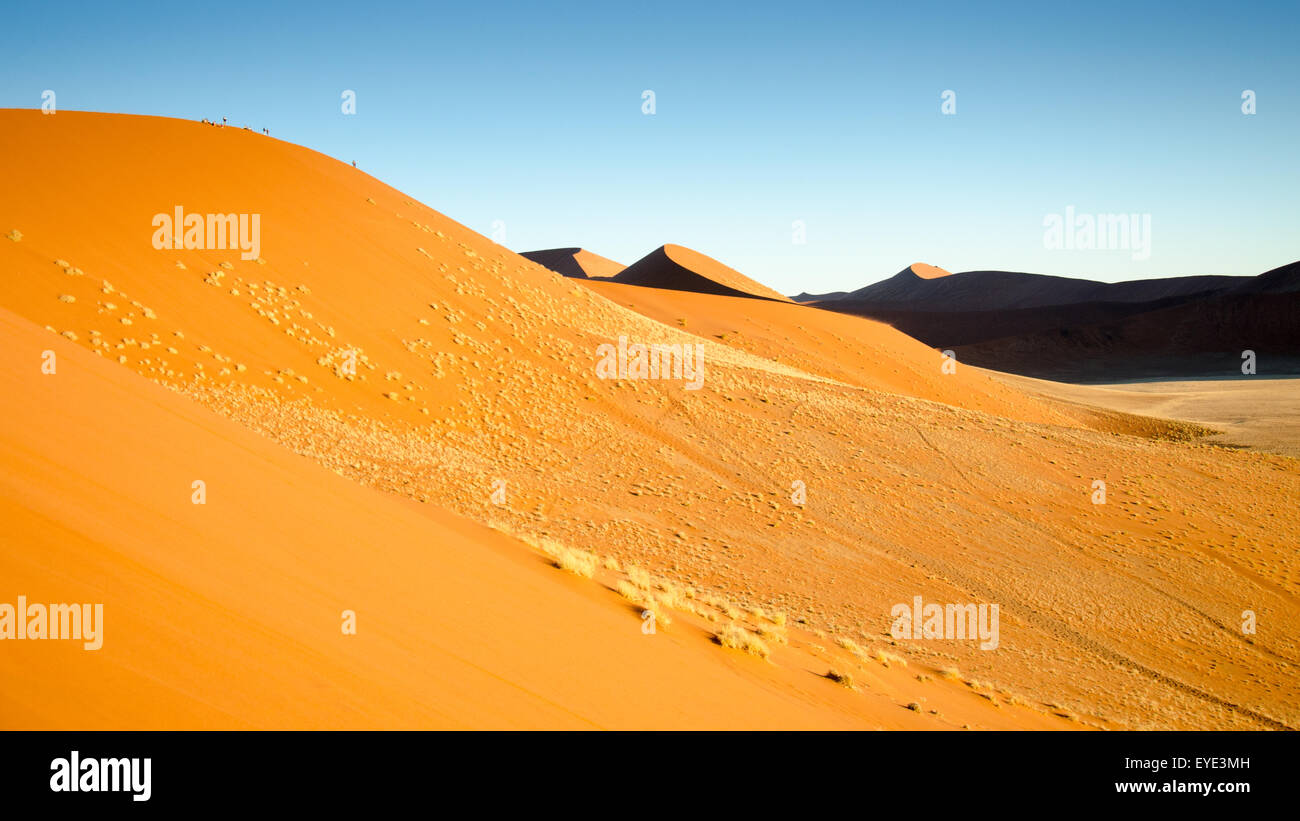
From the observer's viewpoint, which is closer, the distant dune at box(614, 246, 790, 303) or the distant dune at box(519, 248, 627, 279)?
the distant dune at box(614, 246, 790, 303)

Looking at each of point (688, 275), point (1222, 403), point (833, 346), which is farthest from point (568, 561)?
point (688, 275)

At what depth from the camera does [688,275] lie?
8038 cm

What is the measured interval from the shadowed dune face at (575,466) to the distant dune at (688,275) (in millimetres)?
48297

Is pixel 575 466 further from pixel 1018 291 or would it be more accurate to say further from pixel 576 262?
pixel 1018 291

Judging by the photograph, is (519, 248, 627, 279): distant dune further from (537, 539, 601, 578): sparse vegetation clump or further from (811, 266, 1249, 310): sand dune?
(537, 539, 601, 578): sparse vegetation clump

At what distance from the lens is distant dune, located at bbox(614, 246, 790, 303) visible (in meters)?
78.1

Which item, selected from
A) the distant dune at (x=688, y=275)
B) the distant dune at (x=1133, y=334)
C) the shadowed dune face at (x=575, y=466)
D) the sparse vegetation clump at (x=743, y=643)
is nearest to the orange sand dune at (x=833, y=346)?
the shadowed dune face at (x=575, y=466)

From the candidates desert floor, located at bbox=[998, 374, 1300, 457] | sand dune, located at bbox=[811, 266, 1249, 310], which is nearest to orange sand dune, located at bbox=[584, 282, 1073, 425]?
desert floor, located at bbox=[998, 374, 1300, 457]

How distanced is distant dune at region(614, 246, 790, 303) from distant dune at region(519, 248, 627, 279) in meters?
21.8

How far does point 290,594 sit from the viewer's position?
4770mm
